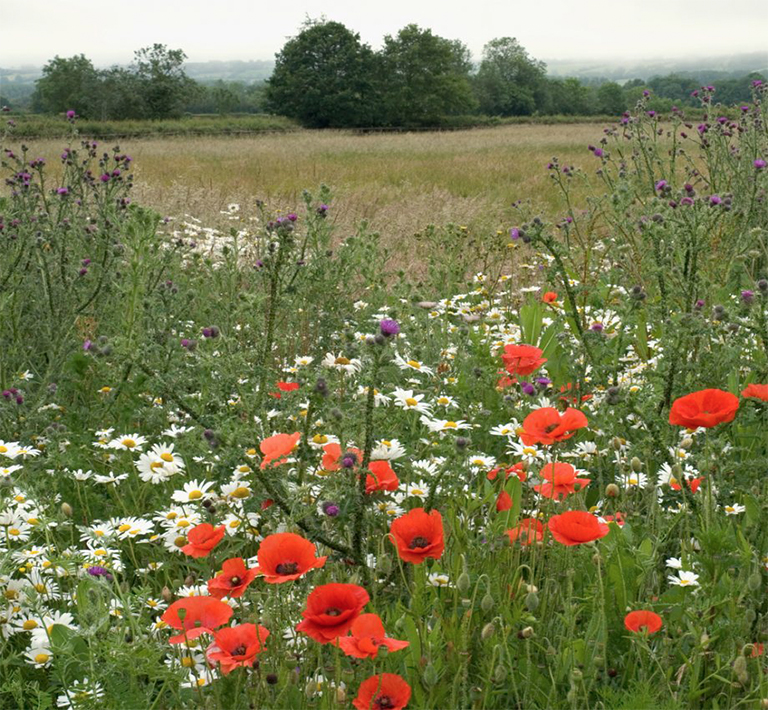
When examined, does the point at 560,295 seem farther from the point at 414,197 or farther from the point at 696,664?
the point at 414,197

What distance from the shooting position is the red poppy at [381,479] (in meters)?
2.02

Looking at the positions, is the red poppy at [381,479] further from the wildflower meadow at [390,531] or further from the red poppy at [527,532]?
the red poppy at [527,532]

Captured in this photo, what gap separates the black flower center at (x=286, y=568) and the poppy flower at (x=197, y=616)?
0.12 meters

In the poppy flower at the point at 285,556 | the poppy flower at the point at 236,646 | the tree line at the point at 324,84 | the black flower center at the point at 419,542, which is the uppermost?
the tree line at the point at 324,84

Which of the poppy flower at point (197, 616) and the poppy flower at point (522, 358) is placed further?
the poppy flower at point (522, 358)

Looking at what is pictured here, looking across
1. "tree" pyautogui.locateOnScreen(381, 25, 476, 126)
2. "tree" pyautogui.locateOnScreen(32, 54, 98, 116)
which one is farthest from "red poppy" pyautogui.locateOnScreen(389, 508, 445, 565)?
"tree" pyautogui.locateOnScreen(381, 25, 476, 126)

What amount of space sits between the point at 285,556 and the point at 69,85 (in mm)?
58728

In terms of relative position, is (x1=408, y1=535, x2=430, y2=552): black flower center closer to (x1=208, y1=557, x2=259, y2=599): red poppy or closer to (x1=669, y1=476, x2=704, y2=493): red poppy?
(x1=208, y1=557, x2=259, y2=599): red poppy

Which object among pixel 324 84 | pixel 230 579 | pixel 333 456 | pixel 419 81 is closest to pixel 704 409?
pixel 333 456

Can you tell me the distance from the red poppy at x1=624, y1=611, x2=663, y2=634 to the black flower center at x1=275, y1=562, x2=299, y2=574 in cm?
66

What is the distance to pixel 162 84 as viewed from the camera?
178ft

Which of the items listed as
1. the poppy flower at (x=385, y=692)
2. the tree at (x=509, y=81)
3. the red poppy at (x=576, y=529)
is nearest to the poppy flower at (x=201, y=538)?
the poppy flower at (x=385, y=692)

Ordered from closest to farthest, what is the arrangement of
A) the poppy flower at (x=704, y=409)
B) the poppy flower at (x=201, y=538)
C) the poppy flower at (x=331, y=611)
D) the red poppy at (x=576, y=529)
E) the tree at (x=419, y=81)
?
the poppy flower at (x=331, y=611) < the red poppy at (x=576, y=529) < the poppy flower at (x=201, y=538) < the poppy flower at (x=704, y=409) < the tree at (x=419, y=81)

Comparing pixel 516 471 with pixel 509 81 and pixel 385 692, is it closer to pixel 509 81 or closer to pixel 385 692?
pixel 385 692
